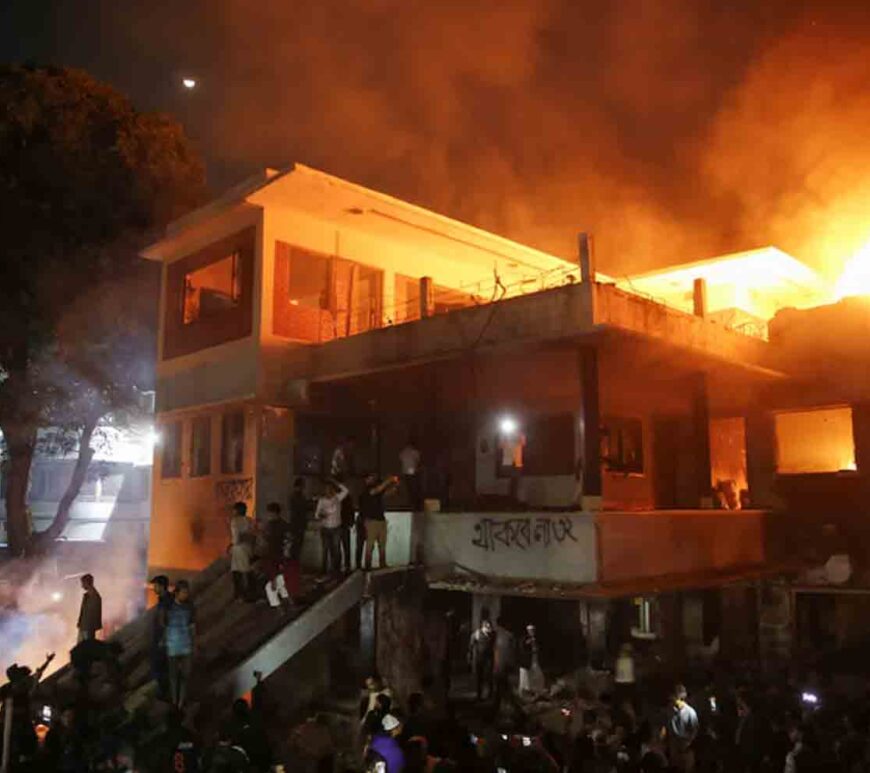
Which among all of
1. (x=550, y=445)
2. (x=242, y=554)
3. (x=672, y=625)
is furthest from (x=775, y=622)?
(x=242, y=554)

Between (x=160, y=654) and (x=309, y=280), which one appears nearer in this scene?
(x=160, y=654)

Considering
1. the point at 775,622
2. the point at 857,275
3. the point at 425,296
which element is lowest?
the point at 775,622

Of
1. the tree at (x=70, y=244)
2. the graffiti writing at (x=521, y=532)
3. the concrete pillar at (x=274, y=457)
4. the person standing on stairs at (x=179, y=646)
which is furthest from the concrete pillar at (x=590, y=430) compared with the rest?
the tree at (x=70, y=244)

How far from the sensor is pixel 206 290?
1972 cm

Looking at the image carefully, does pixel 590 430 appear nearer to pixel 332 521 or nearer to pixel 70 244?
pixel 332 521

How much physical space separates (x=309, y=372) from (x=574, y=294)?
6.68m

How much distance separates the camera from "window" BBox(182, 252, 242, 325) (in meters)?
19.3

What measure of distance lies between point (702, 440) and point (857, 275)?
805 centimetres

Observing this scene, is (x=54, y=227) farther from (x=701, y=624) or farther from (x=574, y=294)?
(x=701, y=624)

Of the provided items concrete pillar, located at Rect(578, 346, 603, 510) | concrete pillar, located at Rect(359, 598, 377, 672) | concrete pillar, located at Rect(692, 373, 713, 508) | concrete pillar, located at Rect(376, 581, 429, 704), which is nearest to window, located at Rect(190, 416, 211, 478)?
concrete pillar, located at Rect(359, 598, 377, 672)

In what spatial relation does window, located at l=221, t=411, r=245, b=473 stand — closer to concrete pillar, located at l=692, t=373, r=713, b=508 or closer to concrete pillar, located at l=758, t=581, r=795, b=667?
concrete pillar, located at l=692, t=373, r=713, b=508

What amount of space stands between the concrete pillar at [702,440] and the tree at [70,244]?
15549 millimetres

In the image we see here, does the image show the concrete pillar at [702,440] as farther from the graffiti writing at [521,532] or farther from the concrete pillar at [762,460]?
the graffiti writing at [521,532]

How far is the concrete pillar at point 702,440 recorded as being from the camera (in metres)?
14.9
